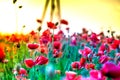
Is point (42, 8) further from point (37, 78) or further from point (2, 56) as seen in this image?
point (2, 56)

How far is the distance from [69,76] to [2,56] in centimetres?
47

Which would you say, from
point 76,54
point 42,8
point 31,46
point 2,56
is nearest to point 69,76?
point 2,56

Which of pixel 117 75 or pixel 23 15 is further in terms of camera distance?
pixel 23 15

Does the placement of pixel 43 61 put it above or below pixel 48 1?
below

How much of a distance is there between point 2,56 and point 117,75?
0.60 meters

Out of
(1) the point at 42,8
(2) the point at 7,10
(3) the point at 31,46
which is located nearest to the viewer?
(3) the point at 31,46

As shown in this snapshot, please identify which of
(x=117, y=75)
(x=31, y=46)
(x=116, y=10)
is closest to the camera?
(x=117, y=75)

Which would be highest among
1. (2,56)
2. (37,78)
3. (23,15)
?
(23,15)

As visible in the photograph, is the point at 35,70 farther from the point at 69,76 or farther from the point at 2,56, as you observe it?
the point at 69,76

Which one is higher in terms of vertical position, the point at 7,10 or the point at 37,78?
the point at 7,10

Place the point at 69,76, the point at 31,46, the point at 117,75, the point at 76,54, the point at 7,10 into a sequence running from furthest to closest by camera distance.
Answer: the point at 7,10, the point at 76,54, the point at 31,46, the point at 69,76, the point at 117,75

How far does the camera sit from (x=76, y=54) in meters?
1.95

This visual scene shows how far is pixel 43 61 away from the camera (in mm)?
916

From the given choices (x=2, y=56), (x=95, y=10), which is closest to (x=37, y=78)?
(x=2, y=56)
